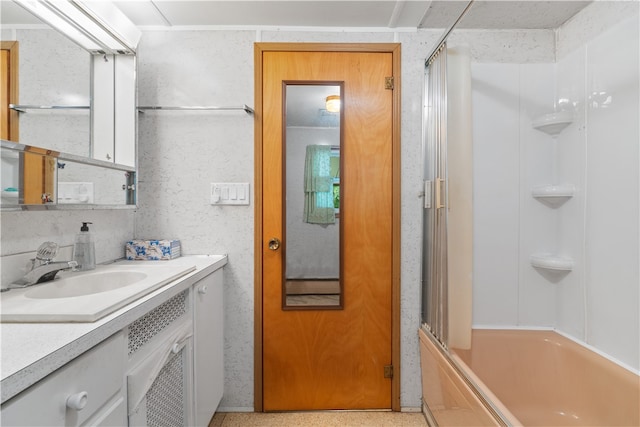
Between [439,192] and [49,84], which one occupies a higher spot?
[49,84]

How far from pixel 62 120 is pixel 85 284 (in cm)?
66

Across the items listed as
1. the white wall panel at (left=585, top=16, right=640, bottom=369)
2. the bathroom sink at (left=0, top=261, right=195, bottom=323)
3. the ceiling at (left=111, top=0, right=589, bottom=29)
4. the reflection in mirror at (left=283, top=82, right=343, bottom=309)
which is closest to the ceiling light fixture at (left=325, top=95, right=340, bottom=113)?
the reflection in mirror at (left=283, top=82, right=343, bottom=309)

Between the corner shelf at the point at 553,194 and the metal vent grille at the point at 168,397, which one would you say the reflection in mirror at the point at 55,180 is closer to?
the metal vent grille at the point at 168,397

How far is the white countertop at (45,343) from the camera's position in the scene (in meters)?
0.57

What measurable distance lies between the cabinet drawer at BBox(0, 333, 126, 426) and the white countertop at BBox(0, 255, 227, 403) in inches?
0.9

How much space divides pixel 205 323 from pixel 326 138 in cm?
119

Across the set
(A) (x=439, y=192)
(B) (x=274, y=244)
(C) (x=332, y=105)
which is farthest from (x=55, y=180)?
(A) (x=439, y=192)

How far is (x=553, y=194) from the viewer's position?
1.72 metres

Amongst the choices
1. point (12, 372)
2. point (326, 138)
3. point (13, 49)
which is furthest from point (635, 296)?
point (13, 49)

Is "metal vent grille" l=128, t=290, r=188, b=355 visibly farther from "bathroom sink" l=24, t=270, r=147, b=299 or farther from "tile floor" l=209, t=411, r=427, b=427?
"tile floor" l=209, t=411, r=427, b=427

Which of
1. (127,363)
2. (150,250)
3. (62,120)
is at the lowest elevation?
(127,363)

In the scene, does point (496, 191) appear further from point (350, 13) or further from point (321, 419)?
point (321, 419)

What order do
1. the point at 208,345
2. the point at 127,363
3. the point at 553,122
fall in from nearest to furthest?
the point at 127,363 < the point at 208,345 < the point at 553,122

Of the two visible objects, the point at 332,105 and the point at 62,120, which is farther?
the point at 332,105
